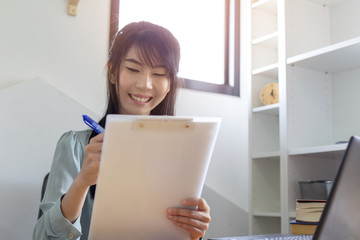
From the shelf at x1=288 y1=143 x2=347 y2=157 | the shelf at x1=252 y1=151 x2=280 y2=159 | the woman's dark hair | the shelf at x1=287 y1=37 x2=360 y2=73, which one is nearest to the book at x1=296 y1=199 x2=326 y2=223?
the shelf at x1=288 y1=143 x2=347 y2=157

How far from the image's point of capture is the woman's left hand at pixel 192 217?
0.89 metres

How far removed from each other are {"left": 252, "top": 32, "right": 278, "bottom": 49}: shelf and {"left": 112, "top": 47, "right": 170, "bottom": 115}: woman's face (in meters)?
1.58

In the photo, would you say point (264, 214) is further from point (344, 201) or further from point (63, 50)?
point (344, 201)

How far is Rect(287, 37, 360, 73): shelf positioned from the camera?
7.38ft

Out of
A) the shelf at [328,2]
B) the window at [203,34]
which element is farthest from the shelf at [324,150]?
the shelf at [328,2]

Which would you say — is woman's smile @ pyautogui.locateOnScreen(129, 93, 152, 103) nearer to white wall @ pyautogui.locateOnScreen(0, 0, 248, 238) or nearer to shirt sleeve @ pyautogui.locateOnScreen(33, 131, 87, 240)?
shirt sleeve @ pyautogui.locateOnScreen(33, 131, 87, 240)

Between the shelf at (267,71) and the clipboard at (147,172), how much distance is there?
191 centimetres

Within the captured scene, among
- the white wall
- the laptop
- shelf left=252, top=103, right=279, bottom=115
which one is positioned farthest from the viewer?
shelf left=252, top=103, right=279, bottom=115

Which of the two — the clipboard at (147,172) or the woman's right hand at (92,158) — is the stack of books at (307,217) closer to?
the clipboard at (147,172)

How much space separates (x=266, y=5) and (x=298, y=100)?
771mm

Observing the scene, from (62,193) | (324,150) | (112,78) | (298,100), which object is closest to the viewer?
(62,193)

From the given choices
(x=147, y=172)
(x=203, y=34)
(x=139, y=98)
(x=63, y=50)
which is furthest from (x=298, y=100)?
(x=147, y=172)

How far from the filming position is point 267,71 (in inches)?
109

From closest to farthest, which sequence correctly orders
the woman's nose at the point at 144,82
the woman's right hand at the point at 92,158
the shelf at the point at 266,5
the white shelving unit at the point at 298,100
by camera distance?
the woman's right hand at the point at 92,158
the woman's nose at the point at 144,82
the white shelving unit at the point at 298,100
the shelf at the point at 266,5
